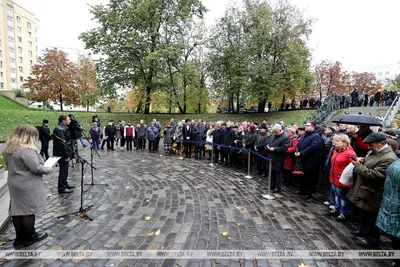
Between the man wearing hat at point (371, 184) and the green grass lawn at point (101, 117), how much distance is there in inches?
754

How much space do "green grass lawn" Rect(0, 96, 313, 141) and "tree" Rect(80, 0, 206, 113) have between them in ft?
8.94

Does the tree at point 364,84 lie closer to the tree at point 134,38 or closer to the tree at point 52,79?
the tree at point 134,38

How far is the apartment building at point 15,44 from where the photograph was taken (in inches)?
1948

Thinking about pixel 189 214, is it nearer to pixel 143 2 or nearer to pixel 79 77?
pixel 143 2

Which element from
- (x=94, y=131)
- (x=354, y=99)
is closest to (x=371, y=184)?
(x=94, y=131)

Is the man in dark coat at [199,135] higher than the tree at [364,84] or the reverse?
the reverse

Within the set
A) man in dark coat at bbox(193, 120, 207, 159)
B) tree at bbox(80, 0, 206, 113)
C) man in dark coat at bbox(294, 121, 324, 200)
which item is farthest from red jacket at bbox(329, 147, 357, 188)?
tree at bbox(80, 0, 206, 113)

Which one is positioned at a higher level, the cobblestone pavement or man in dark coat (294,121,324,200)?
man in dark coat (294,121,324,200)

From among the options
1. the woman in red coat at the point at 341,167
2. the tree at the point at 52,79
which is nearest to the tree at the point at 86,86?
A: the tree at the point at 52,79

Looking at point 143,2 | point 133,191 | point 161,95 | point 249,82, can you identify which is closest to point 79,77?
point 161,95

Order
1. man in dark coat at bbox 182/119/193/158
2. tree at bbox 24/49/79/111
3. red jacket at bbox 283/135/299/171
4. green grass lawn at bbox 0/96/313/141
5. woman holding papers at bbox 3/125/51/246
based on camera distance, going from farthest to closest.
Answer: tree at bbox 24/49/79/111
green grass lawn at bbox 0/96/313/141
man in dark coat at bbox 182/119/193/158
red jacket at bbox 283/135/299/171
woman holding papers at bbox 3/125/51/246

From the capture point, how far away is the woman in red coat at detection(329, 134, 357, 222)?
4.54 metres

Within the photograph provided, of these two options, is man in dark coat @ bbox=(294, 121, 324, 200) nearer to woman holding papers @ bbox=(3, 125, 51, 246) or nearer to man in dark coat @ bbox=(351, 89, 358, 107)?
woman holding papers @ bbox=(3, 125, 51, 246)

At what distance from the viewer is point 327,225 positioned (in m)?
4.35
